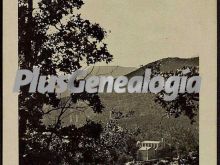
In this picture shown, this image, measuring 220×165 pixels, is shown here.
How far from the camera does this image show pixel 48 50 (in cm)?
108

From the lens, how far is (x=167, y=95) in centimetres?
107

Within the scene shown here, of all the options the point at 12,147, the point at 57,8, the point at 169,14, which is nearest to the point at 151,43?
the point at 169,14

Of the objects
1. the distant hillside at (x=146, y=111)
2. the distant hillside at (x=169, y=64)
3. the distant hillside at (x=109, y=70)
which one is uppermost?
the distant hillside at (x=169, y=64)

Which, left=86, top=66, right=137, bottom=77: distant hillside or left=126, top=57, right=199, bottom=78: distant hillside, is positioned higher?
left=126, top=57, right=199, bottom=78: distant hillside

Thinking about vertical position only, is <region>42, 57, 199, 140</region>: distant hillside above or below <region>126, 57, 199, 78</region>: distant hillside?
below

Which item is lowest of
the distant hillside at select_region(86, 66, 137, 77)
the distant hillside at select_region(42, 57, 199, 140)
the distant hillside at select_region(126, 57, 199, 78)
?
the distant hillside at select_region(42, 57, 199, 140)

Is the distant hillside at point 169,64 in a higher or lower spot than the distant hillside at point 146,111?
higher

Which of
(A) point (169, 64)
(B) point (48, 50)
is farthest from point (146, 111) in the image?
(B) point (48, 50)

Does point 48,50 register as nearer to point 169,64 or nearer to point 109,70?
point 109,70

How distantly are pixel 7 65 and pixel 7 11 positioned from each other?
10 cm

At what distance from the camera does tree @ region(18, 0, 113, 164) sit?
3.52ft

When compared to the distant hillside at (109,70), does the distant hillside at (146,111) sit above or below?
below

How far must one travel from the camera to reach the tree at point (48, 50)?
1073mm

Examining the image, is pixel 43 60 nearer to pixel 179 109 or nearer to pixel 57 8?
pixel 57 8
